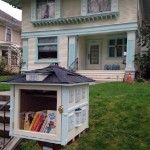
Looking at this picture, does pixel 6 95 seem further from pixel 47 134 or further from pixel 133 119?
pixel 47 134

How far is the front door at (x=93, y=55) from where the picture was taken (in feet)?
56.3

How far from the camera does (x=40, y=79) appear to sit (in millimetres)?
2561

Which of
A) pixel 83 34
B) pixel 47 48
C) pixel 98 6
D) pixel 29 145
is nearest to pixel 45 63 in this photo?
pixel 47 48

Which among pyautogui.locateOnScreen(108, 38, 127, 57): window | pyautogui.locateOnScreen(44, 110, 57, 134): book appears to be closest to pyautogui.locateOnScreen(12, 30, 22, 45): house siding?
pyautogui.locateOnScreen(108, 38, 127, 57): window

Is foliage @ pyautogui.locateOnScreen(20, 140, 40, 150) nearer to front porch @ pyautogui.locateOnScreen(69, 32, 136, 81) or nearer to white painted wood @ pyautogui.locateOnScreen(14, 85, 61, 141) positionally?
white painted wood @ pyautogui.locateOnScreen(14, 85, 61, 141)

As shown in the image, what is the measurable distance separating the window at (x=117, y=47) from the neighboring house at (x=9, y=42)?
Answer: 1086 centimetres

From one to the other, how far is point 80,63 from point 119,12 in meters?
4.32

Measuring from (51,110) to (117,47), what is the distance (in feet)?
46.3

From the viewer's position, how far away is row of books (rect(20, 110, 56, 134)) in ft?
8.73

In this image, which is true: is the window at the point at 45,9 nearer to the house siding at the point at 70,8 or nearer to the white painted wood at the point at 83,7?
the house siding at the point at 70,8

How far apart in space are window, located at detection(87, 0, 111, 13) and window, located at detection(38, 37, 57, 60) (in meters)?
3.16

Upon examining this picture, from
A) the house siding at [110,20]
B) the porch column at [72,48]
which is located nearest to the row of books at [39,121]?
the house siding at [110,20]

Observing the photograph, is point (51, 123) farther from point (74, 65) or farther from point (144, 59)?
point (74, 65)

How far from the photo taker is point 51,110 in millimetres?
2805
